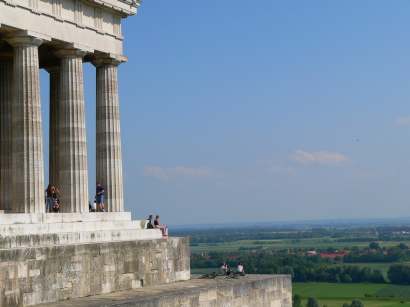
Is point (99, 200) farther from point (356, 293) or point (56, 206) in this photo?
point (356, 293)

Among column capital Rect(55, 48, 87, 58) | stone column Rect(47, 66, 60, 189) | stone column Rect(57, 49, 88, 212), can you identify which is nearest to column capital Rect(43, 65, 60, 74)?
stone column Rect(47, 66, 60, 189)

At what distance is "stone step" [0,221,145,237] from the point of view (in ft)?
113

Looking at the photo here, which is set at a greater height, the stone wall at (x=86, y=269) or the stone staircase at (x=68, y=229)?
the stone staircase at (x=68, y=229)

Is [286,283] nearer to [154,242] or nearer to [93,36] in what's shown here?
[154,242]

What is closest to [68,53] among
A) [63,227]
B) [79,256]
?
[63,227]

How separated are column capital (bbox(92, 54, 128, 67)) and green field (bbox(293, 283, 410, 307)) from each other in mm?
114004

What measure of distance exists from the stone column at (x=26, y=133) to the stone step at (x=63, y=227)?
1073 millimetres

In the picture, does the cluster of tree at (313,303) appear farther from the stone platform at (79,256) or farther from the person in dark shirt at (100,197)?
the person in dark shirt at (100,197)

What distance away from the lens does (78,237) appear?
122ft

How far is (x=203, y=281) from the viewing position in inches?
1697

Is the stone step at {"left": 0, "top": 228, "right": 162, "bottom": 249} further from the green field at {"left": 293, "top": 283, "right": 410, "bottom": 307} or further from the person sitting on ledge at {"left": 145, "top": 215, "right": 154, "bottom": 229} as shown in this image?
the green field at {"left": 293, "top": 283, "right": 410, "bottom": 307}

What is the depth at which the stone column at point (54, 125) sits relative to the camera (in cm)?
4400

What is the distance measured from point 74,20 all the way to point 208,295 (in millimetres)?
14317

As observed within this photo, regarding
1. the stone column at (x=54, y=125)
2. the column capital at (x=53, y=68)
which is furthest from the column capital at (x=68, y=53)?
the stone column at (x=54, y=125)
